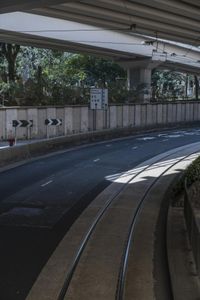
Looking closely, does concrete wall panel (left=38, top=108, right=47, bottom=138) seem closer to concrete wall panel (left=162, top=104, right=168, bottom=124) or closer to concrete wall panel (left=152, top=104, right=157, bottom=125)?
concrete wall panel (left=152, top=104, right=157, bottom=125)

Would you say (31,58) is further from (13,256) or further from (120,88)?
(13,256)

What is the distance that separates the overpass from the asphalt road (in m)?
6.29

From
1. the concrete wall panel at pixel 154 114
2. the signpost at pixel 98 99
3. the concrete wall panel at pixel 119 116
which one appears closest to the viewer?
the signpost at pixel 98 99

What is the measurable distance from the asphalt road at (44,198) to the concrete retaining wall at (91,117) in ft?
16.9

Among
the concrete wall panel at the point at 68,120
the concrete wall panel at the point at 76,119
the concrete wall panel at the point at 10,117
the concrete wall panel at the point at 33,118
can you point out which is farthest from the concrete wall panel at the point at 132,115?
the concrete wall panel at the point at 10,117

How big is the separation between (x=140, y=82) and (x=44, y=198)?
144ft

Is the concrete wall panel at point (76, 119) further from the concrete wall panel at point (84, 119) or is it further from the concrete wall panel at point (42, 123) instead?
the concrete wall panel at point (42, 123)

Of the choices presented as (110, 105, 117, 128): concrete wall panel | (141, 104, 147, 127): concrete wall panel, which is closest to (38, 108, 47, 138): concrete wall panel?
(110, 105, 117, 128): concrete wall panel

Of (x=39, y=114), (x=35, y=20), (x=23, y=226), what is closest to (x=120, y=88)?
(x=39, y=114)

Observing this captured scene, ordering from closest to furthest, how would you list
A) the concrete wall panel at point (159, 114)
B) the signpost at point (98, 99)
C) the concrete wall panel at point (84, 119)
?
the signpost at point (98, 99) → the concrete wall panel at point (84, 119) → the concrete wall panel at point (159, 114)

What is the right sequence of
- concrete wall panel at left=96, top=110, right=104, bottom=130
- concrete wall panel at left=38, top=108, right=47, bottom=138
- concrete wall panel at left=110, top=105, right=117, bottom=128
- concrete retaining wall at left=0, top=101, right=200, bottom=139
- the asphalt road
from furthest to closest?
concrete wall panel at left=110, top=105, right=117, bottom=128
concrete wall panel at left=96, top=110, right=104, bottom=130
concrete wall panel at left=38, top=108, right=47, bottom=138
concrete retaining wall at left=0, top=101, right=200, bottom=139
the asphalt road

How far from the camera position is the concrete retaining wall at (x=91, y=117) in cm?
3797

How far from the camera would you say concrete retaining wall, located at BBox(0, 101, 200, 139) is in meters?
38.0

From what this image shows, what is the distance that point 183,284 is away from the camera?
9.73m
